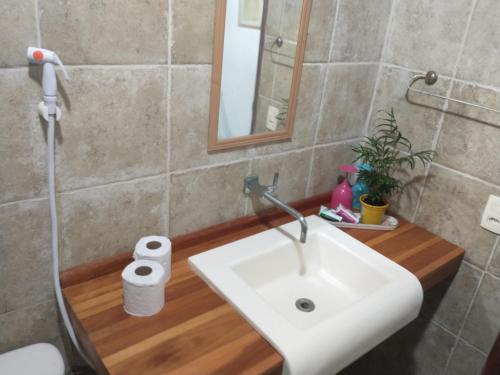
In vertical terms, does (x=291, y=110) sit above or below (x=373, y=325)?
above

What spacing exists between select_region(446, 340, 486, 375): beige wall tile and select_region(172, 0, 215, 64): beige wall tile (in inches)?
49.9

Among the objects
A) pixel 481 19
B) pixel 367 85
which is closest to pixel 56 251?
pixel 367 85

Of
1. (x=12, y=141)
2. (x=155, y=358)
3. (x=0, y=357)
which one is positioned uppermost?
(x=12, y=141)

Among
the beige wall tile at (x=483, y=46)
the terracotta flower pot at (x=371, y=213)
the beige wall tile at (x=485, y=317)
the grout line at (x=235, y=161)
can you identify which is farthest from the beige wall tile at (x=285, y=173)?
the beige wall tile at (x=485, y=317)

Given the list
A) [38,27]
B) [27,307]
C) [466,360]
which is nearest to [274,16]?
[38,27]

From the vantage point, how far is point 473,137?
4.11 feet

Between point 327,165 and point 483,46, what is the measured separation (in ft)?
1.97

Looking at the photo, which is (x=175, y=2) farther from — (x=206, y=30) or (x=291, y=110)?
(x=291, y=110)

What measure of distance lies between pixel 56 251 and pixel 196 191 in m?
0.40

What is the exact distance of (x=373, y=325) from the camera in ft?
3.24

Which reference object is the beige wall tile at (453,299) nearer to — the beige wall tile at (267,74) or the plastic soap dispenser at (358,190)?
the plastic soap dispenser at (358,190)

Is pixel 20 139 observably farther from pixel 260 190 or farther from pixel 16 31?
pixel 260 190

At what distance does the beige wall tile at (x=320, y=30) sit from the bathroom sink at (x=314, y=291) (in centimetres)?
54

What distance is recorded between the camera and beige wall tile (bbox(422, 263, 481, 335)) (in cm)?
135
